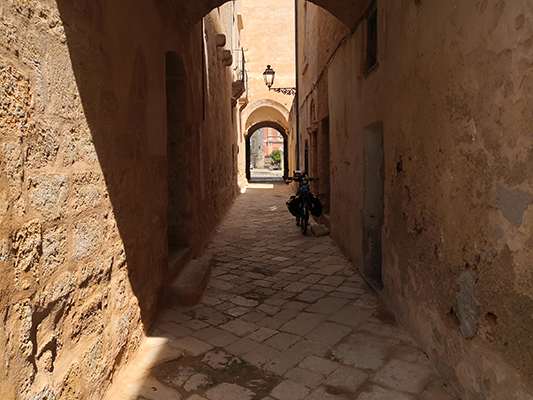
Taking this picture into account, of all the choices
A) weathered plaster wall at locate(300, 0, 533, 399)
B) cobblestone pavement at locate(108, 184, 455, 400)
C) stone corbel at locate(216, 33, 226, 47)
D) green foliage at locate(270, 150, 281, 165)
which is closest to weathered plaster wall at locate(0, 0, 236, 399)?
cobblestone pavement at locate(108, 184, 455, 400)

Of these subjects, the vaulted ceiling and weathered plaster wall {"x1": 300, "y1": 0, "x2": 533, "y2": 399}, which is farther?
the vaulted ceiling

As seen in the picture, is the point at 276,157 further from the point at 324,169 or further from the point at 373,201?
the point at 373,201

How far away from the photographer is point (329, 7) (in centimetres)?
523

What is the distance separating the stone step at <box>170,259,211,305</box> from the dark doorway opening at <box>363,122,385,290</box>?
183 cm

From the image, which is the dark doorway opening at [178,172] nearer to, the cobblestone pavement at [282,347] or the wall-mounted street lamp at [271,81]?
the cobblestone pavement at [282,347]

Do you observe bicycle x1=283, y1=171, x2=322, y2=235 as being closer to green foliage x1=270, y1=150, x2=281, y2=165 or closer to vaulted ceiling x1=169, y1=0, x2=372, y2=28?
vaulted ceiling x1=169, y1=0, x2=372, y2=28

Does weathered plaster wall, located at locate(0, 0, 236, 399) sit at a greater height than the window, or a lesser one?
lesser

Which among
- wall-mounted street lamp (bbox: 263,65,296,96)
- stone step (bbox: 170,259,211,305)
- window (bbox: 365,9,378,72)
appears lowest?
stone step (bbox: 170,259,211,305)

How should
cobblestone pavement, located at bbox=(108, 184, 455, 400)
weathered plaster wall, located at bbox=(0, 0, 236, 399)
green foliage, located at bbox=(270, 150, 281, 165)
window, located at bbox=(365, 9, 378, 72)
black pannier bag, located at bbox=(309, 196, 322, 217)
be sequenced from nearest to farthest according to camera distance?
weathered plaster wall, located at bbox=(0, 0, 236, 399) → cobblestone pavement, located at bbox=(108, 184, 455, 400) → window, located at bbox=(365, 9, 378, 72) → black pannier bag, located at bbox=(309, 196, 322, 217) → green foliage, located at bbox=(270, 150, 281, 165)

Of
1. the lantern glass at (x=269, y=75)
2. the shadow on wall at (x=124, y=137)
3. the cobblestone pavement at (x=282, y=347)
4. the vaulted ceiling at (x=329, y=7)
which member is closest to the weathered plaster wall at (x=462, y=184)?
the cobblestone pavement at (x=282, y=347)

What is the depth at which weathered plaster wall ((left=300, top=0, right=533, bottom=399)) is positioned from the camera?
1.84 m

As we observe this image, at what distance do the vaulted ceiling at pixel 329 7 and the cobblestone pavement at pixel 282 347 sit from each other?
3.14 metres

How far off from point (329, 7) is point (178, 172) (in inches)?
112

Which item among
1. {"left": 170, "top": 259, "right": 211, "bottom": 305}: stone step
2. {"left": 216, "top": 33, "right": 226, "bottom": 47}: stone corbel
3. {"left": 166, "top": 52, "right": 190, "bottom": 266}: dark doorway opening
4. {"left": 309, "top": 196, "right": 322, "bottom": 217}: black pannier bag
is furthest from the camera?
{"left": 216, "top": 33, "right": 226, "bottom": 47}: stone corbel
